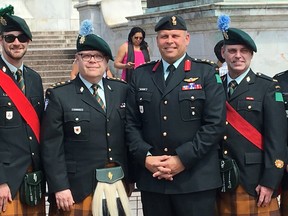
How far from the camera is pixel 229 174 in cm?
486

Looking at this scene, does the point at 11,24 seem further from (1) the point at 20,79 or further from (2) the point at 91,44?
(2) the point at 91,44

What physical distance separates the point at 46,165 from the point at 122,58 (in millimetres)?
5543

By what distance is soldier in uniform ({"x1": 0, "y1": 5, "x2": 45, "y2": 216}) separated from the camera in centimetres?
474

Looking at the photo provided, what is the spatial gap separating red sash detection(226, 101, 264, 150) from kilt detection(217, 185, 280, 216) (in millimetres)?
363

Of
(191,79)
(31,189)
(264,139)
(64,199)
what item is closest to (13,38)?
(31,189)

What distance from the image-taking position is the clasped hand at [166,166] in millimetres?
4680

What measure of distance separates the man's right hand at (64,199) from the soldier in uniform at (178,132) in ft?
1.81

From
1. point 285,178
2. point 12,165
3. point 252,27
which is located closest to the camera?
point 12,165

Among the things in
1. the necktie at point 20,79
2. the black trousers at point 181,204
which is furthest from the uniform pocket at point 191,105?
the necktie at point 20,79

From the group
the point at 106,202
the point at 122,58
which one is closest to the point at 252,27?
the point at 122,58

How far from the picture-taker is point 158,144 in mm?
4805

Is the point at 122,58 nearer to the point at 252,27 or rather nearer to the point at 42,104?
the point at 252,27

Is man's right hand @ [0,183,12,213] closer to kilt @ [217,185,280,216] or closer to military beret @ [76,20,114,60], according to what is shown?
military beret @ [76,20,114,60]

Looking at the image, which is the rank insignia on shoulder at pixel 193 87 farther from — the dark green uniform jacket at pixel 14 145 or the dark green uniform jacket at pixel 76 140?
the dark green uniform jacket at pixel 14 145
